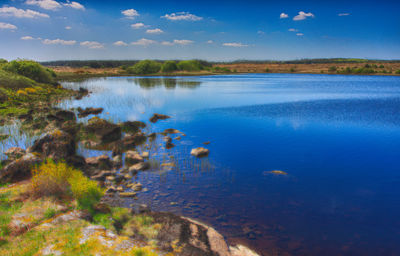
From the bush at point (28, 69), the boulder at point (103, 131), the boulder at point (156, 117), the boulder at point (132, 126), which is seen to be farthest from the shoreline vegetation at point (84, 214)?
the bush at point (28, 69)

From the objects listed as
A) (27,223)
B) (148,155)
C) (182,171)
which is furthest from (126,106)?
(27,223)

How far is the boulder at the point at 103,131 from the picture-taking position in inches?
1006

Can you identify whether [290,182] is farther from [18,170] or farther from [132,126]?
[132,126]

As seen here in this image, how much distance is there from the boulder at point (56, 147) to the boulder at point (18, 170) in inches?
61.1

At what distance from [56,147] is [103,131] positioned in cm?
790

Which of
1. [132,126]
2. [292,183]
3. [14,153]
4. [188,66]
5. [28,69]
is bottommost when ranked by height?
[292,183]

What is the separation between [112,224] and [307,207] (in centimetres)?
1059

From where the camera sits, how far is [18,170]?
50.2 feet

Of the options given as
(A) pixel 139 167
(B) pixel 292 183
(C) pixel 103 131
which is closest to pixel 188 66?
(C) pixel 103 131

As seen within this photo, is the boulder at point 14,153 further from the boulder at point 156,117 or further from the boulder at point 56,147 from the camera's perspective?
the boulder at point 156,117

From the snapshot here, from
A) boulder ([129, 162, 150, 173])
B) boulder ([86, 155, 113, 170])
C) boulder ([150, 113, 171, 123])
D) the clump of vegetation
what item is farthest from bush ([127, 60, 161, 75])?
the clump of vegetation

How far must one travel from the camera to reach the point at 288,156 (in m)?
21.8

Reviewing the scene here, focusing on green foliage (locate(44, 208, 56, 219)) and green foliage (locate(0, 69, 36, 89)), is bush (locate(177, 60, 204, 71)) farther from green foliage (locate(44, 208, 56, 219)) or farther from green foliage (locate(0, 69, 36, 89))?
green foliage (locate(44, 208, 56, 219))

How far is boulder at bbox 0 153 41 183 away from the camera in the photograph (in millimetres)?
14789
